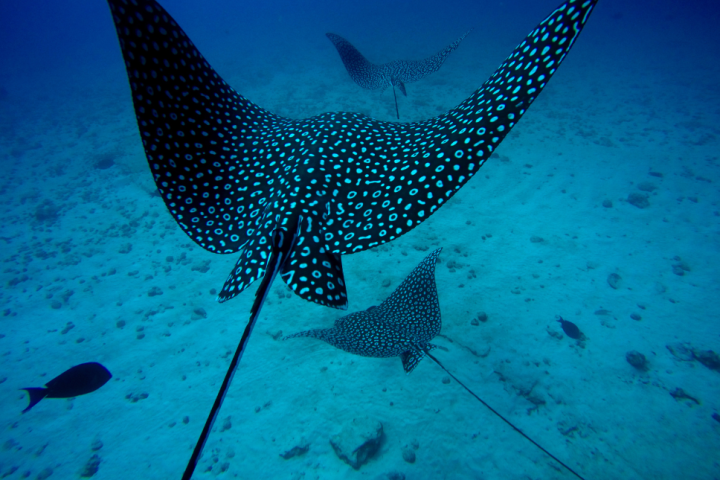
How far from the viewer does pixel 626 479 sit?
12.0 feet

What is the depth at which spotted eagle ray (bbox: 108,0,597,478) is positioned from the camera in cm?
215

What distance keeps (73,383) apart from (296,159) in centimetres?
473

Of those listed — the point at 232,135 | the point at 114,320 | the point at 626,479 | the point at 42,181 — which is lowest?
the point at 626,479

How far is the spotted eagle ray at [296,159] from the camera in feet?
7.07

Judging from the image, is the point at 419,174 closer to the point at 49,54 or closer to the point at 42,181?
the point at 42,181

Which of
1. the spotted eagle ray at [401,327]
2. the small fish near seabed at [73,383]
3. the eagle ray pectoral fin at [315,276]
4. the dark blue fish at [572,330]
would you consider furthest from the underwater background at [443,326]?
the eagle ray pectoral fin at [315,276]

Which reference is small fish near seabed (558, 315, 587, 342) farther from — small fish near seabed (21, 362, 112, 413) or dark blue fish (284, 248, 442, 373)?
small fish near seabed (21, 362, 112, 413)

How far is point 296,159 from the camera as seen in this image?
296cm

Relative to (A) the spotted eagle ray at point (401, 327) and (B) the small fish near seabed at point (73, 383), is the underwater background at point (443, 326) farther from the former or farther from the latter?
(A) the spotted eagle ray at point (401, 327)

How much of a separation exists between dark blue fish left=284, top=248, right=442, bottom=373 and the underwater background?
1.09 meters

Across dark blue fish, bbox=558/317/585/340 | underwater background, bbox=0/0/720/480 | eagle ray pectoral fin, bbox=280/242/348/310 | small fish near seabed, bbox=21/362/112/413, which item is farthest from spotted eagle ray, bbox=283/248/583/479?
small fish near seabed, bbox=21/362/112/413

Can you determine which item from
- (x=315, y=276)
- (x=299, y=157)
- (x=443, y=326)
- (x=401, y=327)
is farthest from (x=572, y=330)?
(x=299, y=157)

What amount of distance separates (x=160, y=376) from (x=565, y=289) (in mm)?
7785

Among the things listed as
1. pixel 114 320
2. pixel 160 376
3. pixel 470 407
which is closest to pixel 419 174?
pixel 470 407
